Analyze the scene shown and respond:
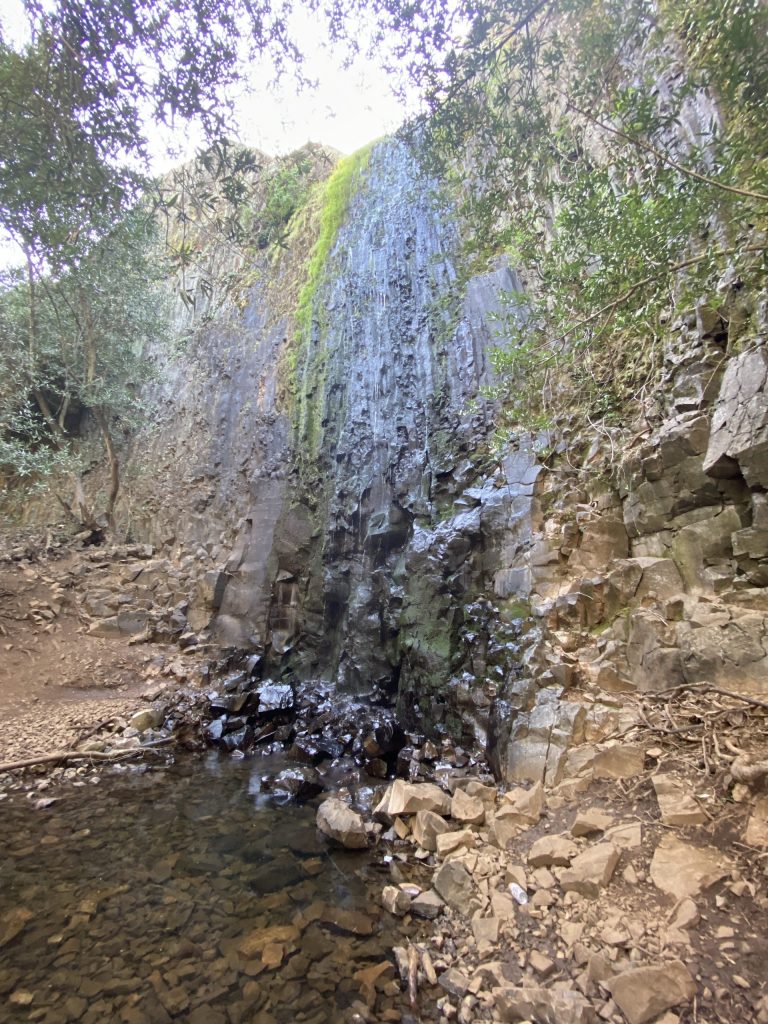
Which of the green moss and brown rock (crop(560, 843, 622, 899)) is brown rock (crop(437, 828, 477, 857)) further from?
the green moss

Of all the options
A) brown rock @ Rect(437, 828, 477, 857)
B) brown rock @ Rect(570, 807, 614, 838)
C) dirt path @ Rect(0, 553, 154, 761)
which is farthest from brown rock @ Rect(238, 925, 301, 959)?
dirt path @ Rect(0, 553, 154, 761)

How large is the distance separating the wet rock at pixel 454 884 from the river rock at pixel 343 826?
3.71ft

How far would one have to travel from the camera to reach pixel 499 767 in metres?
5.93

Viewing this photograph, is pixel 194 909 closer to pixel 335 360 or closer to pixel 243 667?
pixel 243 667

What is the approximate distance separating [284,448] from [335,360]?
2865mm

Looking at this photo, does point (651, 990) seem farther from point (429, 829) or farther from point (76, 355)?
point (76, 355)

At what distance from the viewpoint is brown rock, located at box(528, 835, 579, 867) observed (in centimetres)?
371

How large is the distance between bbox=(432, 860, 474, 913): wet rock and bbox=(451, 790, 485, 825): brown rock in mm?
718

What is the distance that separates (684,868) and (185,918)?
3809 millimetres

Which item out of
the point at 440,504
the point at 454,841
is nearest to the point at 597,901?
the point at 454,841

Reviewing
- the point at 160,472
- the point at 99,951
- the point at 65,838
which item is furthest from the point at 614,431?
the point at 160,472

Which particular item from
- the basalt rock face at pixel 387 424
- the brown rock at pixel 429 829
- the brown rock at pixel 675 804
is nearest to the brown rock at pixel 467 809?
the brown rock at pixel 429 829

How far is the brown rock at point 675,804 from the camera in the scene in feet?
11.1

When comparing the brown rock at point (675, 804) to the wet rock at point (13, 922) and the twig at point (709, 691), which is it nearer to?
the twig at point (709, 691)
